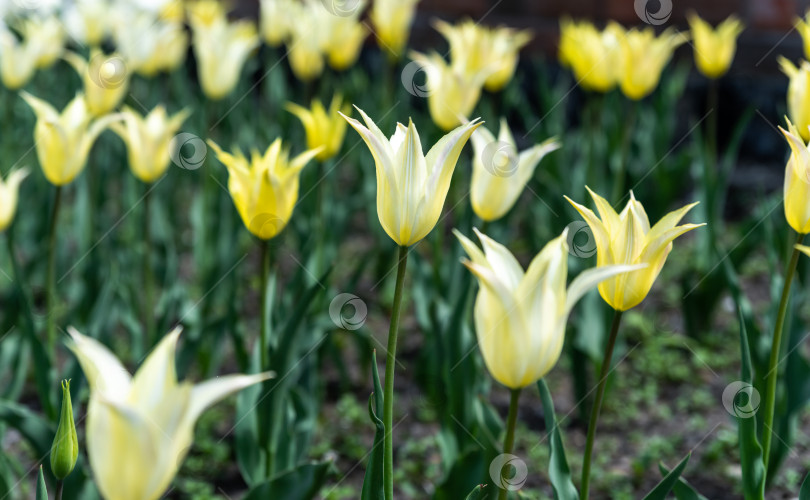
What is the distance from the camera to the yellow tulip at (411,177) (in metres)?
1.03

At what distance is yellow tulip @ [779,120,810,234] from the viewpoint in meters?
1.10

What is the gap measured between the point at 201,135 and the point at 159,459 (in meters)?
2.60

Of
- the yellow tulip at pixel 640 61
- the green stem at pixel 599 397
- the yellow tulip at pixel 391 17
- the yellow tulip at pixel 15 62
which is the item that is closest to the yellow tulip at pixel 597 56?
the yellow tulip at pixel 640 61

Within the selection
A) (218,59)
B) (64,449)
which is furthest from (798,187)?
(218,59)

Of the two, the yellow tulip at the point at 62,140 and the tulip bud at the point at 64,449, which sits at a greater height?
the tulip bud at the point at 64,449

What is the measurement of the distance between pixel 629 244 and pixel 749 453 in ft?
1.34

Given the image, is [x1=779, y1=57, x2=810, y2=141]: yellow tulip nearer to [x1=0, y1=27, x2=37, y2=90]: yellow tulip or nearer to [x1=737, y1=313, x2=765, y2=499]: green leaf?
[x1=737, y1=313, x2=765, y2=499]: green leaf

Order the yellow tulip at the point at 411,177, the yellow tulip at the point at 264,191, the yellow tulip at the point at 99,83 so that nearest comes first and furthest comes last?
the yellow tulip at the point at 411,177
the yellow tulip at the point at 264,191
the yellow tulip at the point at 99,83

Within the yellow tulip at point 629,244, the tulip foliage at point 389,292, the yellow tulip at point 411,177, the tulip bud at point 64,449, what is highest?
the yellow tulip at point 411,177

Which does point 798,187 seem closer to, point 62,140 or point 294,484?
point 294,484

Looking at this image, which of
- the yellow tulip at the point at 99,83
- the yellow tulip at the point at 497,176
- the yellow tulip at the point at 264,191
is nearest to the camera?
the yellow tulip at the point at 264,191

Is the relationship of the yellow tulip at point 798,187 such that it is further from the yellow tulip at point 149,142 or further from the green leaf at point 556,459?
the yellow tulip at point 149,142

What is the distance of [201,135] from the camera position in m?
3.22

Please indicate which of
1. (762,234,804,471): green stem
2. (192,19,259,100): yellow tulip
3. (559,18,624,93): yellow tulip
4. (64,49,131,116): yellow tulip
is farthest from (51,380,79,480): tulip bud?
(559,18,624,93): yellow tulip
